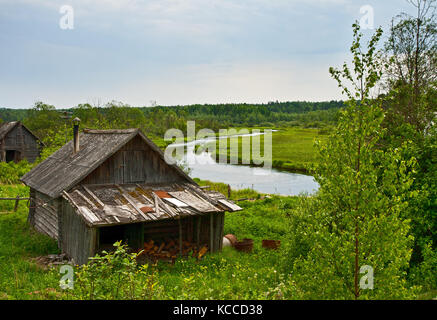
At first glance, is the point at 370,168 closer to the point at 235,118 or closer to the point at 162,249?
the point at 162,249

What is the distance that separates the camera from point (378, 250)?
610 cm

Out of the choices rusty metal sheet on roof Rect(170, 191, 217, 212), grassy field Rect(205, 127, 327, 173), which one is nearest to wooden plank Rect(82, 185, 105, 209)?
rusty metal sheet on roof Rect(170, 191, 217, 212)

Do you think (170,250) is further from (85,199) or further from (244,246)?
(85,199)

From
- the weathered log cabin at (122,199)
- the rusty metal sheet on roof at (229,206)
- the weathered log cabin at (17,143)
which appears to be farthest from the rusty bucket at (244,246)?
the weathered log cabin at (17,143)

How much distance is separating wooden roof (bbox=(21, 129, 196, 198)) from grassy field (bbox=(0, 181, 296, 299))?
2.46 m

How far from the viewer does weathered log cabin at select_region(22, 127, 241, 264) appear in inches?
519

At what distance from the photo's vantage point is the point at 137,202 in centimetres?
1385

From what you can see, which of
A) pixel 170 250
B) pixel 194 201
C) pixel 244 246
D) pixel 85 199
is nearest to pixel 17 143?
pixel 85 199

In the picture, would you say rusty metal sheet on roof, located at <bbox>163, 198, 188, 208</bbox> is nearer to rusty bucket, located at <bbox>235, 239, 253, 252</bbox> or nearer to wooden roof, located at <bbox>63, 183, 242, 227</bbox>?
wooden roof, located at <bbox>63, 183, 242, 227</bbox>

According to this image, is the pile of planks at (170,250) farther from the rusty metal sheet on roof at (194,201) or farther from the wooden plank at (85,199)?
the wooden plank at (85,199)

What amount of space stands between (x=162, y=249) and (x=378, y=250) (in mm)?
10267

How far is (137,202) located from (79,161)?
3.79 metres
